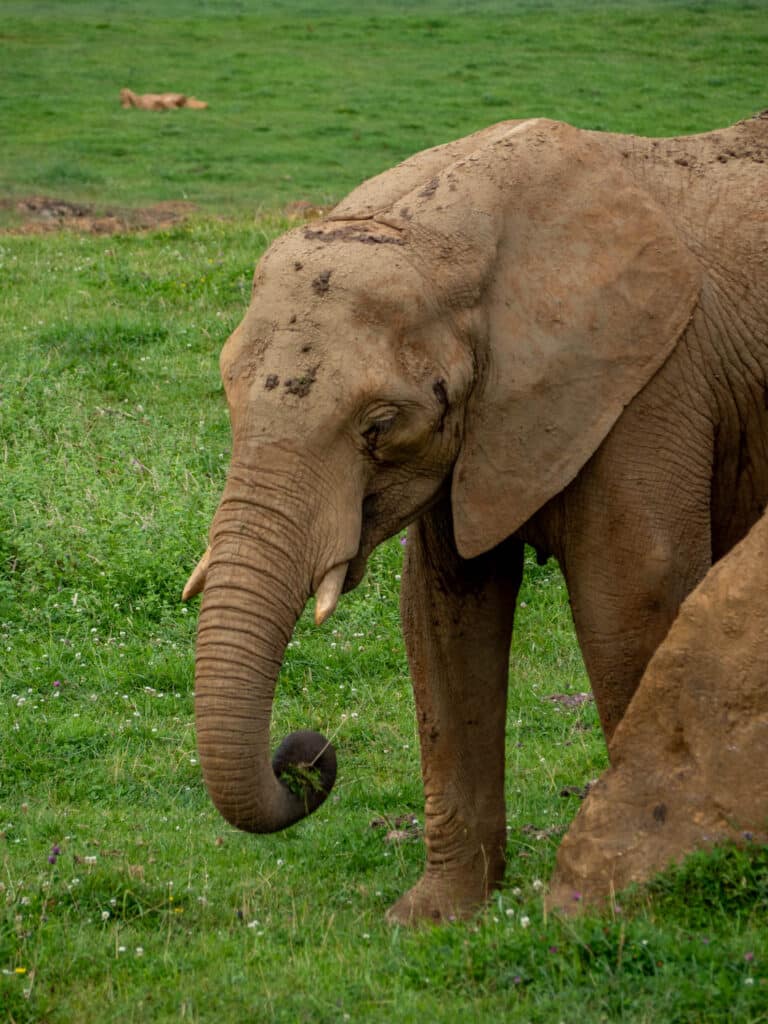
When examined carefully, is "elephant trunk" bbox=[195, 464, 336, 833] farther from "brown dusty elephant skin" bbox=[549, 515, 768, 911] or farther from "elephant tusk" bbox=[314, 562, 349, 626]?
"brown dusty elephant skin" bbox=[549, 515, 768, 911]

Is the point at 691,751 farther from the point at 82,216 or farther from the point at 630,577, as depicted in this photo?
the point at 82,216

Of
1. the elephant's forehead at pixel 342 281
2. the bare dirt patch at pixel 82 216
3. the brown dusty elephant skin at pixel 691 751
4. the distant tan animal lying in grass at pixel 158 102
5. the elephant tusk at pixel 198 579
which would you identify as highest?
the elephant's forehead at pixel 342 281

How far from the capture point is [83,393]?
1409 centimetres

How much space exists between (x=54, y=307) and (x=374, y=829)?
32.0ft

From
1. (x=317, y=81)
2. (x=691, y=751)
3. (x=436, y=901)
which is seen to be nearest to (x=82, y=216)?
(x=317, y=81)

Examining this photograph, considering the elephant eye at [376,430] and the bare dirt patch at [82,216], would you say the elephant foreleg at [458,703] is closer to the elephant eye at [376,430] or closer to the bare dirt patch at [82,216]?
the elephant eye at [376,430]

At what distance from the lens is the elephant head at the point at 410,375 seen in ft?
19.1

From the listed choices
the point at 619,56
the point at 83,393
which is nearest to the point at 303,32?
the point at 619,56

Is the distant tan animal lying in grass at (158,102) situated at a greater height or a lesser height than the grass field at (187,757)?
lesser

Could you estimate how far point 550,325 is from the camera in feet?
20.7

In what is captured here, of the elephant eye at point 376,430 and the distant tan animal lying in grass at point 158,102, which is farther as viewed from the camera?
the distant tan animal lying in grass at point 158,102

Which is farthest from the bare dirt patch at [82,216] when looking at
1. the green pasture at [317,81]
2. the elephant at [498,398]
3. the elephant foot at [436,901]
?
the elephant at [498,398]

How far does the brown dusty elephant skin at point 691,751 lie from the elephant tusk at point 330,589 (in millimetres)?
1126

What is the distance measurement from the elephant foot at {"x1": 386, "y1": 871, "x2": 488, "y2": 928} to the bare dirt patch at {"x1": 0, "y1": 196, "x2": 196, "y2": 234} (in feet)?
46.4
